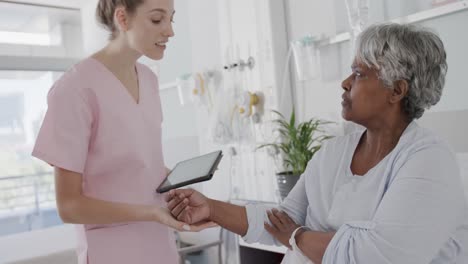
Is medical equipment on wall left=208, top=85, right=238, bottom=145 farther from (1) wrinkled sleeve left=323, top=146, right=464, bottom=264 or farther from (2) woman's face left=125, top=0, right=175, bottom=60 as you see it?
(1) wrinkled sleeve left=323, top=146, right=464, bottom=264

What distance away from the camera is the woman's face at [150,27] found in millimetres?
1277

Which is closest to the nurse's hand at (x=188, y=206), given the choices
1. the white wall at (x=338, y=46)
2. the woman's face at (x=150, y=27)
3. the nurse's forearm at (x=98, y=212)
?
the nurse's forearm at (x=98, y=212)

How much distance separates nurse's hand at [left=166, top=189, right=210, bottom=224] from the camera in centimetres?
125

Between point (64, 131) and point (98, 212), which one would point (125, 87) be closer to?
point (64, 131)

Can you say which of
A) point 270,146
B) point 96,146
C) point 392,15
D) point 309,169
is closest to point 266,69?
point 270,146

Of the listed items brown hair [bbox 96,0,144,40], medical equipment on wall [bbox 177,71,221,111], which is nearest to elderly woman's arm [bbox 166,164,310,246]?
brown hair [bbox 96,0,144,40]

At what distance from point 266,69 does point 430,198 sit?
5.17 ft

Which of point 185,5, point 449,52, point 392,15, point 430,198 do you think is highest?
point 185,5

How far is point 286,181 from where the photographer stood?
215 cm

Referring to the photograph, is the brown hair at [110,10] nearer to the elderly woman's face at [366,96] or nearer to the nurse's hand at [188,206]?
the nurse's hand at [188,206]

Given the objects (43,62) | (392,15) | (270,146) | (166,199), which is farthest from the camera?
(43,62)

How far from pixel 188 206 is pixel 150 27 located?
510 mm

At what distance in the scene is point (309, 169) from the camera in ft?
4.50

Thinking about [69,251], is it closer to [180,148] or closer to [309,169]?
[180,148]
